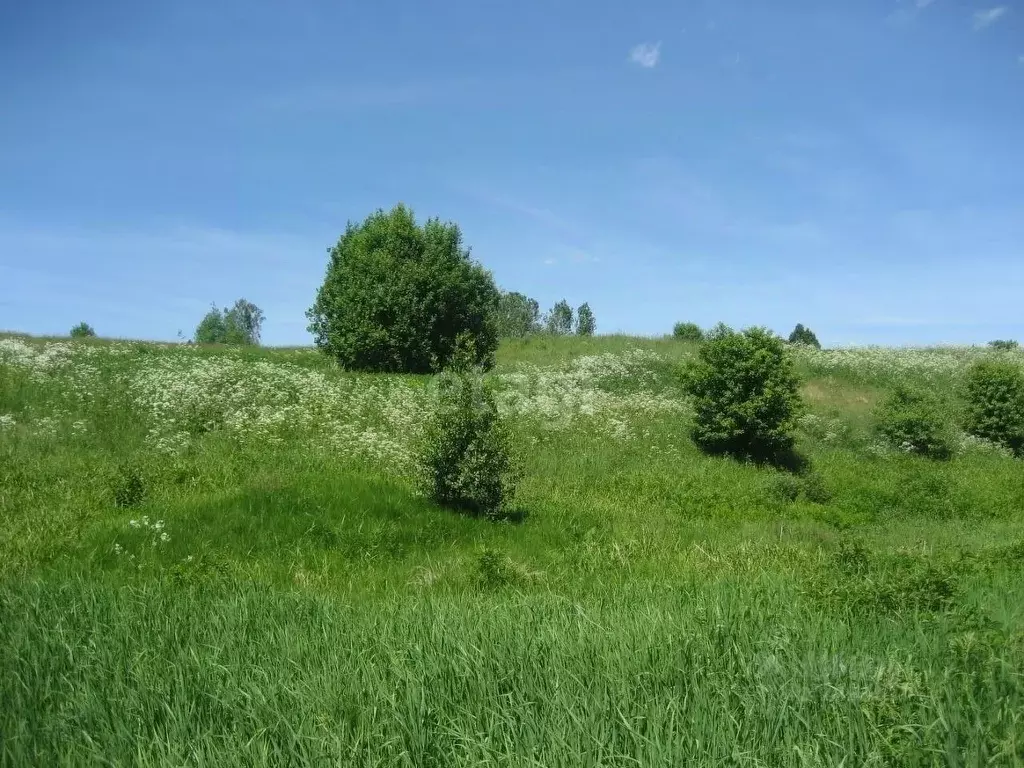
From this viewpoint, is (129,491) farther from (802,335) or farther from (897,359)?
(802,335)

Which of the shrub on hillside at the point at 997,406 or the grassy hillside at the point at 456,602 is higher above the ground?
the shrub on hillside at the point at 997,406

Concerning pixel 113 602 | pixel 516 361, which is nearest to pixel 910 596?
pixel 113 602

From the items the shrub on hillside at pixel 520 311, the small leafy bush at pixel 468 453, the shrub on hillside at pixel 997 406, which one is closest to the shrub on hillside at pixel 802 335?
the shrub on hillside at pixel 520 311

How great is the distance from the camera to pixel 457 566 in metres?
9.53

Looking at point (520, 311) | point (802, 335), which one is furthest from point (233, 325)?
point (802, 335)

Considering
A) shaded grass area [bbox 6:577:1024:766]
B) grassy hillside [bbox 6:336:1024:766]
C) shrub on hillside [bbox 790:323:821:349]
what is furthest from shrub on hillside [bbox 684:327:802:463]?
shrub on hillside [bbox 790:323:821:349]

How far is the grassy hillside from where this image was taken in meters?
3.60

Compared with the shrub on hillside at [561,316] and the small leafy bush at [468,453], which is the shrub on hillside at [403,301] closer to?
the small leafy bush at [468,453]

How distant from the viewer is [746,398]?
909 inches

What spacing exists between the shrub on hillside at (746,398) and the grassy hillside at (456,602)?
1.98 meters

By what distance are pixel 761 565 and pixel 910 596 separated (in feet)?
11.4

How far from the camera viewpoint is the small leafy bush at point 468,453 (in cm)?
1231

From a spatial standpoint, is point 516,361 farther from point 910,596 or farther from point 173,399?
point 910,596

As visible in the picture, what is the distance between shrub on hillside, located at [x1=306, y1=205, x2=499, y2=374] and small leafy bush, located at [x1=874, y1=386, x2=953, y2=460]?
52.4ft
